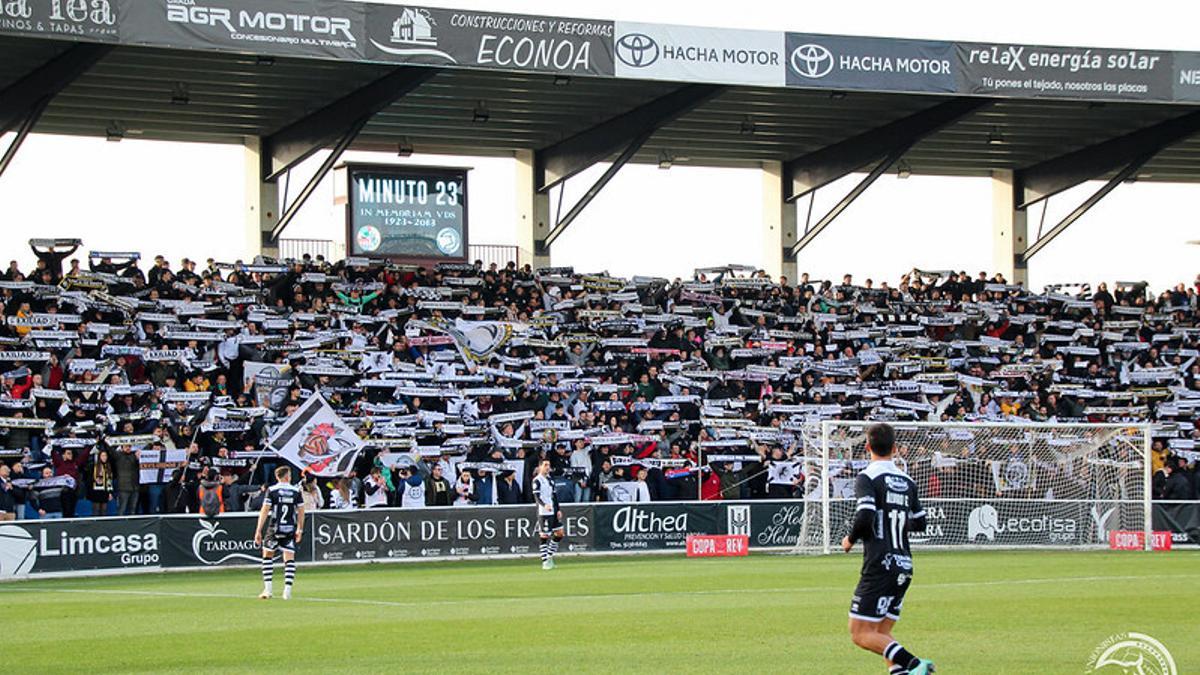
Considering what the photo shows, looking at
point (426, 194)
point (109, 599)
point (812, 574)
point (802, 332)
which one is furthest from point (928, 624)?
point (426, 194)

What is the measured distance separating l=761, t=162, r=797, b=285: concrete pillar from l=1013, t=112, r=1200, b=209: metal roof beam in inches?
293

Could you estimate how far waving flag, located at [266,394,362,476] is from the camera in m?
31.8

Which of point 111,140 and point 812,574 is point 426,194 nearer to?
point 111,140

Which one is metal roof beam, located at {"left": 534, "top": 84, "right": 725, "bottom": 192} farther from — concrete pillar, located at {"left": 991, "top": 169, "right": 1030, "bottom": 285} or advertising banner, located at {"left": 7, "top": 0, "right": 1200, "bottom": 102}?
concrete pillar, located at {"left": 991, "top": 169, "right": 1030, "bottom": 285}

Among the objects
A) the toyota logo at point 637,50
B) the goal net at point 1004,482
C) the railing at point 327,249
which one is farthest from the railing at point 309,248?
the goal net at point 1004,482

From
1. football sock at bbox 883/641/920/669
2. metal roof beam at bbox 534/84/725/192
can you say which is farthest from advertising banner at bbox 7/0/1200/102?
football sock at bbox 883/641/920/669

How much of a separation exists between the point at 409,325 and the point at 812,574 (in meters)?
14.2

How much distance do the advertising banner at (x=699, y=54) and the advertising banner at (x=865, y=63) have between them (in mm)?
691

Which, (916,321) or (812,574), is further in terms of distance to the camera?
(916,321)

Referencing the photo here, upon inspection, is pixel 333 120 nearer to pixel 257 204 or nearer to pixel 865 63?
A: pixel 257 204

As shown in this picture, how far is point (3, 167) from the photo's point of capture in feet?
121

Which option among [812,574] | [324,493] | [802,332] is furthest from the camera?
[802,332]

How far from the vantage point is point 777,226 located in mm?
49062

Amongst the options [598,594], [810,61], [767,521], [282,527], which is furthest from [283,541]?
[810,61]
